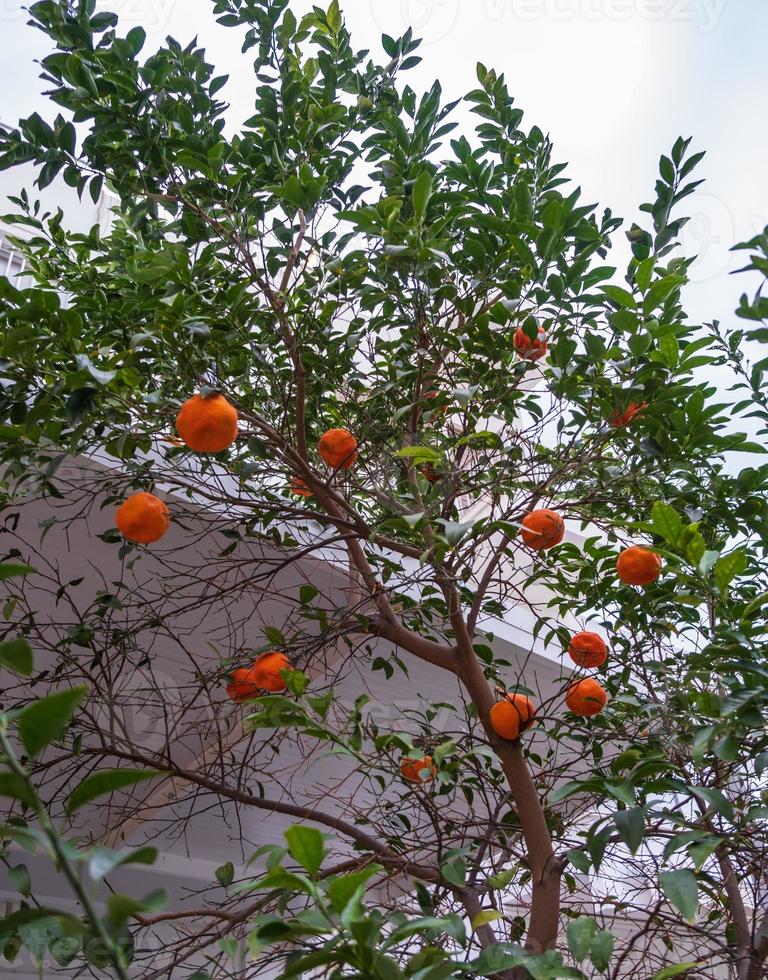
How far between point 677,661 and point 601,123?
99.4 inches

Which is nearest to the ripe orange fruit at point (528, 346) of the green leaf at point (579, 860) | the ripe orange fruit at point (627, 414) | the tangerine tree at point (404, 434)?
Answer: the tangerine tree at point (404, 434)

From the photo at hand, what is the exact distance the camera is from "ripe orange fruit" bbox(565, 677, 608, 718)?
1.49 meters

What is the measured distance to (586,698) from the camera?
1.47 metres

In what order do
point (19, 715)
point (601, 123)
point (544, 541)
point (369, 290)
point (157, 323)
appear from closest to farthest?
point (19, 715), point (157, 323), point (544, 541), point (369, 290), point (601, 123)

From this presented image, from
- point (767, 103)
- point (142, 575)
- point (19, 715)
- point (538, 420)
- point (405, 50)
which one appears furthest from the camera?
point (767, 103)

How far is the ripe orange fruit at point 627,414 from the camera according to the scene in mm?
1401

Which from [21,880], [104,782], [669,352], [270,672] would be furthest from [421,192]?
[21,880]

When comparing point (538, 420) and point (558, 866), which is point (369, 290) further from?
point (558, 866)

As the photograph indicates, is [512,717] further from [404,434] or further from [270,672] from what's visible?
[404,434]

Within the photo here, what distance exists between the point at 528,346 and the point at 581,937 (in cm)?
104

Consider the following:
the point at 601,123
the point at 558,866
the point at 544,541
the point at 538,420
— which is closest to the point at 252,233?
the point at 538,420

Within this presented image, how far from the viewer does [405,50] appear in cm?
194

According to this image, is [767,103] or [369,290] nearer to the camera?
[369,290]

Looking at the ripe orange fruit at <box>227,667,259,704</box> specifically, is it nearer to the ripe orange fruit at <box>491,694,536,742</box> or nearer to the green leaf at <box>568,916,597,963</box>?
the ripe orange fruit at <box>491,694,536,742</box>
